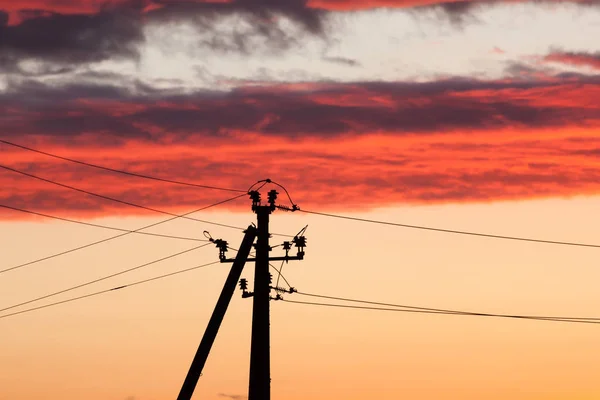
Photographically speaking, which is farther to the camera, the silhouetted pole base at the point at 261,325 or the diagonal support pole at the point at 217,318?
the silhouetted pole base at the point at 261,325

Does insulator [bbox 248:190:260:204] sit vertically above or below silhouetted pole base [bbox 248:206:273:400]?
above

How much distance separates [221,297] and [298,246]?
4376 mm

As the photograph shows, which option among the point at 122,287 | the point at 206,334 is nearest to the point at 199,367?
the point at 206,334

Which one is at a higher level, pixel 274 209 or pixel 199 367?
pixel 274 209

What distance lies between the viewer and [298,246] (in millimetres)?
95000

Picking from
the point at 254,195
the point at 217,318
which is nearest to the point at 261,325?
the point at 217,318

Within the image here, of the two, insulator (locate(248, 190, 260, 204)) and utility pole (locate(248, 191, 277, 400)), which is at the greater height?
insulator (locate(248, 190, 260, 204))

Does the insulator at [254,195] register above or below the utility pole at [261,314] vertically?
above

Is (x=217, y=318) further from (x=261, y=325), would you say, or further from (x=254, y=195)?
(x=254, y=195)

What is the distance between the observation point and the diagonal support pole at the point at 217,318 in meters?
91.1

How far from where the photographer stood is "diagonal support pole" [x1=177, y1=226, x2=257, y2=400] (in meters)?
91.1

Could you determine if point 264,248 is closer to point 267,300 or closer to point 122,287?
point 267,300

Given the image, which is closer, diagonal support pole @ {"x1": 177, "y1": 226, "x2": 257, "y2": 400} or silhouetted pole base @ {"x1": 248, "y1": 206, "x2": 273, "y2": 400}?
diagonal support pole @ {"x1": 177, "y1": 226, "x2": 257, "y2": 400}

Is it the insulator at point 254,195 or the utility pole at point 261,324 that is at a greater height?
the insulator at point 254,195
